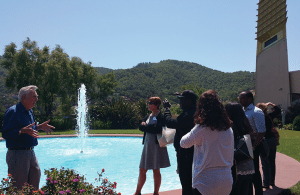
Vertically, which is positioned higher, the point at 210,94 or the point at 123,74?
the point at 123,74

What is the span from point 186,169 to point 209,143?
844 millimetres

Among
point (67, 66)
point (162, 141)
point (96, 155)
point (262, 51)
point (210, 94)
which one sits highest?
point (262, 51)

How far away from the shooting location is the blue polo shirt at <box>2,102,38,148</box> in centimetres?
323

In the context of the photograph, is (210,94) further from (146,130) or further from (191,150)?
(146,130)

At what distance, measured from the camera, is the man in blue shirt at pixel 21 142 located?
321 centimetres

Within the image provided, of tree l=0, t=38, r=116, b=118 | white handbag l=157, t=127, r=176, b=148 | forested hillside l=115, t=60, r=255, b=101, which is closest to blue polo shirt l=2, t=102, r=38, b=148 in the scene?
white handbag l=157, t=127, r=176, b=148

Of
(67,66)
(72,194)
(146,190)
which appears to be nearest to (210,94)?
(72,194)

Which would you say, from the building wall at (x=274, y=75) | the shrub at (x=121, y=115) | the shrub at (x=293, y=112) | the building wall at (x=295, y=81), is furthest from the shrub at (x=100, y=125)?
the building wall at (x=295, y=81)

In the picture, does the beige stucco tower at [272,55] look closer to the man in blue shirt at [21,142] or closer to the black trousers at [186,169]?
the black trousers at [186,169]

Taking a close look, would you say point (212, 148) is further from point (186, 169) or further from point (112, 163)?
point (112, 163)

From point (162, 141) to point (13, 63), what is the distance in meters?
26.4

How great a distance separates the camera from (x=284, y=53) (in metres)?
26.3

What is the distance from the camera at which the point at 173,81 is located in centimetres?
7625

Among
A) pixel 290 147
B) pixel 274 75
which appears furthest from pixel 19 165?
pixel 274 75
